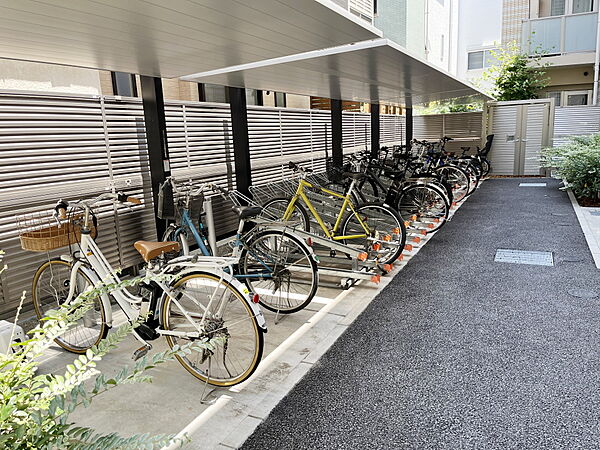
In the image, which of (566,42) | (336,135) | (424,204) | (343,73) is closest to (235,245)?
(343,73)

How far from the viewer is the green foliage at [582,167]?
743cm

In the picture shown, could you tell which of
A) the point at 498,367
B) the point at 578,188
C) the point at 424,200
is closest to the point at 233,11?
the point at 498,367

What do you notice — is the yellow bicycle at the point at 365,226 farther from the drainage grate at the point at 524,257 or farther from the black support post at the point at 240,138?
the drainage grate at the point at 524,257

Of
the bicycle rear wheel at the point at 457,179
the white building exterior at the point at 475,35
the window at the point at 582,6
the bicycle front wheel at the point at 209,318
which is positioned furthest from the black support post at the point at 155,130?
the white building exterior at the point at 475,35

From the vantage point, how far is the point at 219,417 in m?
2.40

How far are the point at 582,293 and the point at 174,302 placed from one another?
3.41 meters

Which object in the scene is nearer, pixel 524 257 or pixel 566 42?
pixel 524 257

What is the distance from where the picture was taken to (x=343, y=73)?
16.3 feet

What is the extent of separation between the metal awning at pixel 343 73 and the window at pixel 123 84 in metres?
1.42

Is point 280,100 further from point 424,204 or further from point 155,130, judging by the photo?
point 155,130

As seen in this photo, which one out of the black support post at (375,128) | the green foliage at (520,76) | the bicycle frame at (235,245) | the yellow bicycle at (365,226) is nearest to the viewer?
the bicycle frame at (235,245)

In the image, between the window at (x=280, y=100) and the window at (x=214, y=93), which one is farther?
the window at (x=280, y=100)

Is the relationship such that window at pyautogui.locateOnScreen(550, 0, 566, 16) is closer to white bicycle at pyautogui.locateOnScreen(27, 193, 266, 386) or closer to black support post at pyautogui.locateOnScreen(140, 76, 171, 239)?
black support post at pyautogui.locateOnScreen(140, 76, 171, 239)

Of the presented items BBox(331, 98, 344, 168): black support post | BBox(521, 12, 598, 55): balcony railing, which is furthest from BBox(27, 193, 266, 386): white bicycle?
BBox(521, 12, 598, 55): balcony railing
